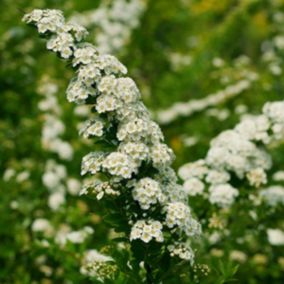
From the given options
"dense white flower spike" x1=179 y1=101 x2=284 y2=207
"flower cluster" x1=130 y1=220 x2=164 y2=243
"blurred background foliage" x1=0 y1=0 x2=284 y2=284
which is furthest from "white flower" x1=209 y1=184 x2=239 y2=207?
"flower cluster" x1=130 y1=220 x2=164 y2=243

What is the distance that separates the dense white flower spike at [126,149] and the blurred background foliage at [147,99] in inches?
17.5

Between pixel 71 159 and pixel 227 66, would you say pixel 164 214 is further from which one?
pixel 227 66

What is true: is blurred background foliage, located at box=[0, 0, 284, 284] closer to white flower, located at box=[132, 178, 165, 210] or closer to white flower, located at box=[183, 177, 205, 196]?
white flower, located at box=[183, 177, 205, 196]

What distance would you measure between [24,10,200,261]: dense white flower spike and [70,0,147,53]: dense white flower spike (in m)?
4.76

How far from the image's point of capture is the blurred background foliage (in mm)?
5020

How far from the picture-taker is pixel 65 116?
6.80 m

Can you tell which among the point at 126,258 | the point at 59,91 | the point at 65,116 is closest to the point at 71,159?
the point at 65,116

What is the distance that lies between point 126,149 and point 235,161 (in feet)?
4.73

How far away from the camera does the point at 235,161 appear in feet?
14.3

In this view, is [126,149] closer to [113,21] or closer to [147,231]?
[147,231]

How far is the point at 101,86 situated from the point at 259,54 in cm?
807

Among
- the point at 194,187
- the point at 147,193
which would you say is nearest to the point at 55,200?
the point at 194,187

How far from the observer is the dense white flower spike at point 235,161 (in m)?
Answer: 4.34

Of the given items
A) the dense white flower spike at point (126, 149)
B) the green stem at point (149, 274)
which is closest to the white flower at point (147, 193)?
the dense white flower spike at point (126, 149)
